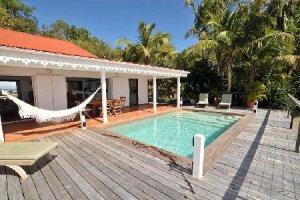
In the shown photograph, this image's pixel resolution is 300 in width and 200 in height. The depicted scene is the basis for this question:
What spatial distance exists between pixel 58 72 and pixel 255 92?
11011mm

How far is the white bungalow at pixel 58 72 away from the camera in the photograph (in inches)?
195

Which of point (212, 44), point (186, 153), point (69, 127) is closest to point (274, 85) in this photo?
point (212, 44)

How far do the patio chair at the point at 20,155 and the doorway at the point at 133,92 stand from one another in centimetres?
1007

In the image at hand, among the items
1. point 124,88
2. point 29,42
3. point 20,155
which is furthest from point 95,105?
point 20,155

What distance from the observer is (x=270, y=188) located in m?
2.69

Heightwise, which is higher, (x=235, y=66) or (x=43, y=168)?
(x=235, y=66)

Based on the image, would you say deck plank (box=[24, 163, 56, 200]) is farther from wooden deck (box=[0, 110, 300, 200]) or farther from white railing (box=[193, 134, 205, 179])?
white railing (box=[193, 134, 205, 179])

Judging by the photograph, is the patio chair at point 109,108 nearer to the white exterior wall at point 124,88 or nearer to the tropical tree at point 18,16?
the white exterior wall at point 124,88

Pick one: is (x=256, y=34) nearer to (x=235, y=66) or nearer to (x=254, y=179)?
(x=235, y=66)

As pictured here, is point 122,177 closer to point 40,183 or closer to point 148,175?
point 148,175

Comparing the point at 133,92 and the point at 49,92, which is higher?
the point at 49,92

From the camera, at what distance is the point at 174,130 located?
7.36 metres

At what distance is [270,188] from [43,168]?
406 cm

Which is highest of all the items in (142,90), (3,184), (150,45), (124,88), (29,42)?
(150,45)
